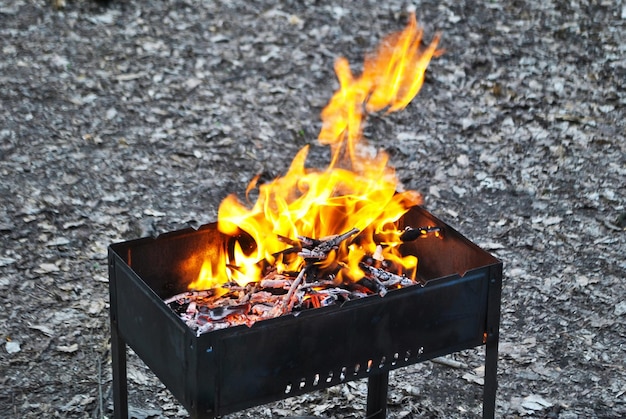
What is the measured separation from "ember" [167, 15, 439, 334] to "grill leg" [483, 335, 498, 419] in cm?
36

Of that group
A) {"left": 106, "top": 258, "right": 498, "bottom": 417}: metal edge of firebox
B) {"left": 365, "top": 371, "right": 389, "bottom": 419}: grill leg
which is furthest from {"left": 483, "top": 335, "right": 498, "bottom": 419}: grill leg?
{"left": 365, "top": 371, "right": 389, "bottom": 419}: grill leg

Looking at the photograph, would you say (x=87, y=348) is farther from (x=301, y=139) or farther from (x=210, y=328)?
(x=301, y=139)

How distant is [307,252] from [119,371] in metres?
0.83

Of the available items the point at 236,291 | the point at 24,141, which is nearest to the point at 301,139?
the point at 24,141

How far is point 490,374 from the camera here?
3.53 m

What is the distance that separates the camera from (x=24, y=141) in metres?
6.66

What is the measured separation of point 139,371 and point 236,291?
150 centimetres

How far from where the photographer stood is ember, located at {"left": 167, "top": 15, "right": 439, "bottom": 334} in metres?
3.32

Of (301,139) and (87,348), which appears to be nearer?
(87,348)

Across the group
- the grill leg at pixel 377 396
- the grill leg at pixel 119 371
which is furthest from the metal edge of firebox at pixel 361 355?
the grill leg at pixel 377 396

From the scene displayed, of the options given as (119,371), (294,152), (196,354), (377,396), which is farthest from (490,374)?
(294,152)

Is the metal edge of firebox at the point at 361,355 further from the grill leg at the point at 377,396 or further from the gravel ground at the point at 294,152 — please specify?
the gravel ground at the point at 294,152

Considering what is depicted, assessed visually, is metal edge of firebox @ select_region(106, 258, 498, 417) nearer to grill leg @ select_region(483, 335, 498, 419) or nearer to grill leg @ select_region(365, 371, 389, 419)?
grill leg @ select_region(483, 335, 498, 419)

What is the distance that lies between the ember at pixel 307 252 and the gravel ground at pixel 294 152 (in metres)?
1.15
